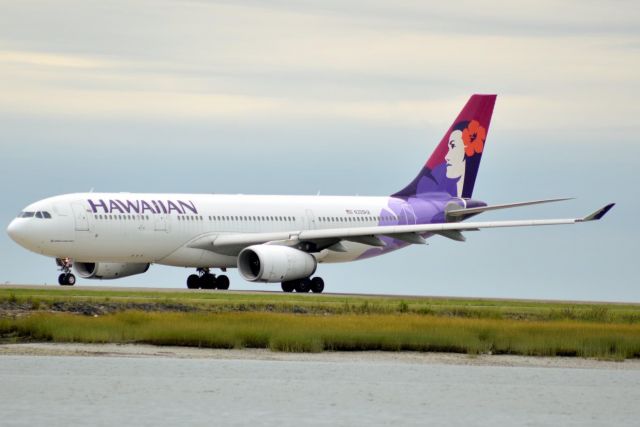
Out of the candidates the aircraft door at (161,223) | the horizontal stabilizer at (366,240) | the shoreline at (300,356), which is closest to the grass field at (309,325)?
the shoreline at (300,356)

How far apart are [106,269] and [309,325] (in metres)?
19.1

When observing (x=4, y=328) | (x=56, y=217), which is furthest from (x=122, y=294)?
(x=4, y=328)

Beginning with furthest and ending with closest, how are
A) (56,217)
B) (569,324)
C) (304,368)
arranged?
(56,217)
(569,324)
(304,368)

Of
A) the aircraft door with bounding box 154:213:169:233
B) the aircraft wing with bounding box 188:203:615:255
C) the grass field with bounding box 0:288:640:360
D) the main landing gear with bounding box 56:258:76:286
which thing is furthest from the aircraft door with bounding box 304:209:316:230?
the grass field with bounding box 0:288:640:360

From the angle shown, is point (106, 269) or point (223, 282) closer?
point (106, 269)

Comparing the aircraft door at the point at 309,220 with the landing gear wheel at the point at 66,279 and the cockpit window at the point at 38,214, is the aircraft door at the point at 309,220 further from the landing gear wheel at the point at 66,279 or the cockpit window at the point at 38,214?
the cockpit window at the point at 38,214

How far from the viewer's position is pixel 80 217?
51.7 metres

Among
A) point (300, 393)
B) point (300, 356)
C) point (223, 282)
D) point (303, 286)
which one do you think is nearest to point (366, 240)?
point (303, 286)

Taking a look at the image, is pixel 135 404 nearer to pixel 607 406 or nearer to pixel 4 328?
pixel 607 406

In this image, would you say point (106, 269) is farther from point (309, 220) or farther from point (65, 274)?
point (309, 220)

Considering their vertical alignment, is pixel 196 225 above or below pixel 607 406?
above

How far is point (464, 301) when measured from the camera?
5334 centimetres

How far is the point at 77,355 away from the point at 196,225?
21058mm

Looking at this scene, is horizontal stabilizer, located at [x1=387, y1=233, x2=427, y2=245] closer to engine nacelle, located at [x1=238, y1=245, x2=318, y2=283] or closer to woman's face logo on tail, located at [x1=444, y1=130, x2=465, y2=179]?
engine nacelle, located at [x1=238, y1=245, x2=318, y2=283]
